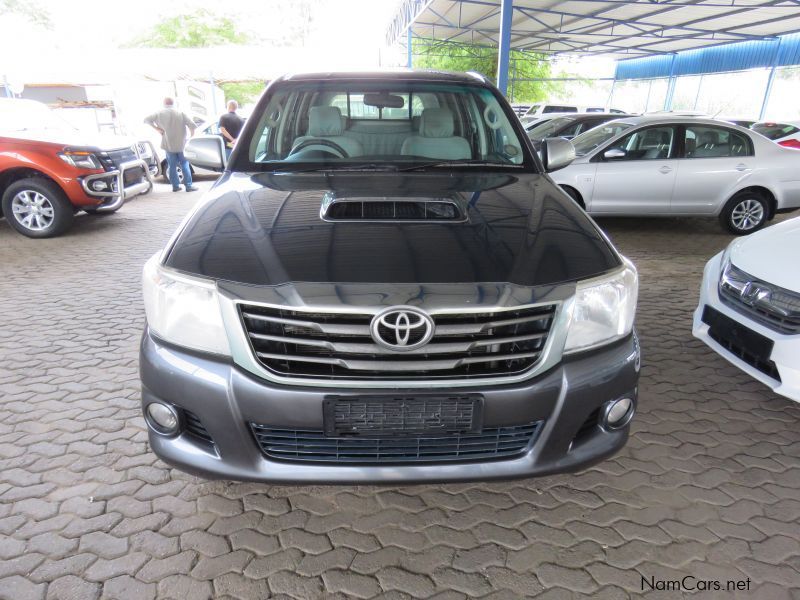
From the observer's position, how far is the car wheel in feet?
23.1

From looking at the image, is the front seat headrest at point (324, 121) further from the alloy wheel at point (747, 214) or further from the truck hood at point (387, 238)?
the alloy wheel at point (747, 214)

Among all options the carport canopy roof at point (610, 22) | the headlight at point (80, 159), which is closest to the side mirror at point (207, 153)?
the headlight at point (80, 159)

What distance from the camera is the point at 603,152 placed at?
6.71 metres

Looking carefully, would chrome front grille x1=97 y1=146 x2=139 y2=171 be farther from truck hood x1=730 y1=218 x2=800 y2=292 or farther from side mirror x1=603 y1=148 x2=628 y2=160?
truck hood x1=730 y1=218 x2=800 y2=292

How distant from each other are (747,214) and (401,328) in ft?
23.9

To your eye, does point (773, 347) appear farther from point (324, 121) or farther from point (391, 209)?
point (324, 121)

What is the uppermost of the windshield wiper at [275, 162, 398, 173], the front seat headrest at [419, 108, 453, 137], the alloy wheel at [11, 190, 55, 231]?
the front seat headrest at [419, 108, 453, 137]

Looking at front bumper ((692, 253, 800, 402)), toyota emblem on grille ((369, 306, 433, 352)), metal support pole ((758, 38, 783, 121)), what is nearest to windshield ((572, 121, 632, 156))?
front bumper ((692, 253, 800, 402))

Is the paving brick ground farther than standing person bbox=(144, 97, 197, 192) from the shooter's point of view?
No

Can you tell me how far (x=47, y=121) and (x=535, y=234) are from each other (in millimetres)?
8270

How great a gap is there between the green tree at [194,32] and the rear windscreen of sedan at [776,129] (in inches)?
1502

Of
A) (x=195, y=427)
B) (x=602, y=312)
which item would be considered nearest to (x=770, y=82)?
(x=602, y=312)

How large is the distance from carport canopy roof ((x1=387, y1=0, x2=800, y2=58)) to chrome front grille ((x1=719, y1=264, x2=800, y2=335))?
45.8 feet

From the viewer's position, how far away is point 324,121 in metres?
3.07
